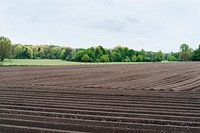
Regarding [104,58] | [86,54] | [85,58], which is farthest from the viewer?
[104,58]

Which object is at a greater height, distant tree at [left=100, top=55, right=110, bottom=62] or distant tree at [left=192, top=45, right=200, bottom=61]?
distant tree at [left=192, top=45, right=200, bottom=61]

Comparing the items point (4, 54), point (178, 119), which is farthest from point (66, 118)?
point (4, 54)

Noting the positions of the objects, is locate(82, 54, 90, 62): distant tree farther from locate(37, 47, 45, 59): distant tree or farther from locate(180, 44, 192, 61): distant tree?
locate(180, 44, 192, 61): distant tree

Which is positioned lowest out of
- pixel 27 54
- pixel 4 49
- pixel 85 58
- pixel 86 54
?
pixel 85 58

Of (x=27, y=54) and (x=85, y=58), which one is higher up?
(x=27, y=54)

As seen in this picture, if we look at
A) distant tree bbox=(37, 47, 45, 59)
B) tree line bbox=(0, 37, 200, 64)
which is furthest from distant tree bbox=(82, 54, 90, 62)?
distant tree bbox=(37, 47, 45, 59)

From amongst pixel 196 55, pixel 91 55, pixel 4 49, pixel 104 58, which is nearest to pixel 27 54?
pixel 91 55

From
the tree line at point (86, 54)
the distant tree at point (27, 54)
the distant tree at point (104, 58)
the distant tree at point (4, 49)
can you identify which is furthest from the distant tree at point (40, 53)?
the distant tree at point (4, 49)

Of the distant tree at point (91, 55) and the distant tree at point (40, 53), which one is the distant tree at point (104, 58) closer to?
the distant tree at point (91, 55)

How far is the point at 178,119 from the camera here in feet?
24.1

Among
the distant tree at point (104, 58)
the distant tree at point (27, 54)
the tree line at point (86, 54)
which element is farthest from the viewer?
the distant tree at point (27, 54)

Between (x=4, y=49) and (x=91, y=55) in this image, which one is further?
(x=91, y=55)

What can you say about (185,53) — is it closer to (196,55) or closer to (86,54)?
(196,55)

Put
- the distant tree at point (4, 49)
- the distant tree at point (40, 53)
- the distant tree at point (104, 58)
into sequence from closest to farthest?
1. the distant tree at point (4, 49)
2. the distant tree at point (104, 58)
3. the distant tree at point (40, 53)
